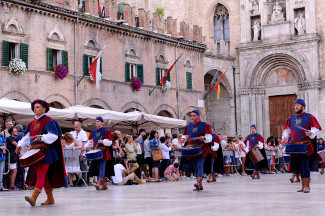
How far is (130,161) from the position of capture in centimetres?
1875

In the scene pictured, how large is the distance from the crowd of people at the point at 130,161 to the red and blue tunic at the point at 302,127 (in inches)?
87.2

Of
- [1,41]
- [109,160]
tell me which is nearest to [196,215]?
[109,160]

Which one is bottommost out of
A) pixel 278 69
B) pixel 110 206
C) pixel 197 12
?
pixel 110 206

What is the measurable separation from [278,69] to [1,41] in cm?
2239

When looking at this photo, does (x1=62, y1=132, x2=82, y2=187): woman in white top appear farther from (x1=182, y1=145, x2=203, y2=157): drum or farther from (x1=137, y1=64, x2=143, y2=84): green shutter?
(x1=137, y1=64, x2=143, y2=84): green shutter

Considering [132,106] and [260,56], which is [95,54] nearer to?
[132,106]

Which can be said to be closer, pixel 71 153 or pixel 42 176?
pixel 42 176

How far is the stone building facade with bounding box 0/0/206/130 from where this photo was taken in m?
26.2

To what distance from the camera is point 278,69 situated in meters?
41.9

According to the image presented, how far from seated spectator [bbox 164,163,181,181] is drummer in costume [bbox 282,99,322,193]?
8.32 metres

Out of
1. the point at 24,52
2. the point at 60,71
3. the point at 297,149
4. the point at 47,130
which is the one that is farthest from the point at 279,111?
the point at 47,130

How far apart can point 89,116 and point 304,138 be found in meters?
10.3

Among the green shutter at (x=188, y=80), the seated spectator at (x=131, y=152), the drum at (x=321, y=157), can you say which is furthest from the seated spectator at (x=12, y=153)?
the green shutter at (x=188, y=80)

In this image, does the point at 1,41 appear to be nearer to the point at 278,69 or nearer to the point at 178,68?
the point at 178,68
